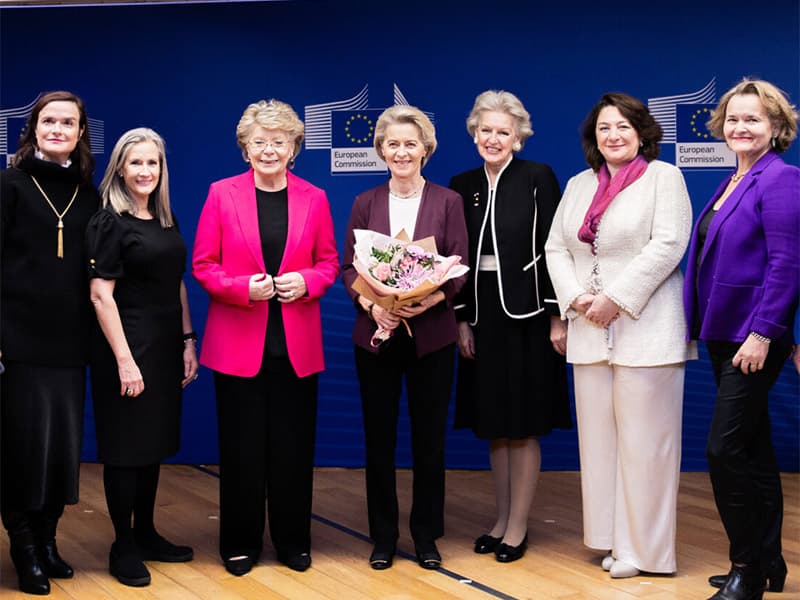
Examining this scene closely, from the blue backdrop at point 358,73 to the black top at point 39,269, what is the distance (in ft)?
7.57

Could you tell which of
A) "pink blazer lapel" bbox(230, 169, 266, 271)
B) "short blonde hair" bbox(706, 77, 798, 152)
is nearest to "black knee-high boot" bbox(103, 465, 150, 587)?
"pink blazer lapel" bbox(230, 169, 266, 271)

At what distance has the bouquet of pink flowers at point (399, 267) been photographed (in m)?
3.89

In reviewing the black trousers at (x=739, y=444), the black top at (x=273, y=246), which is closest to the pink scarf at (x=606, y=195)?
the black trousers at (x=739, y=444)

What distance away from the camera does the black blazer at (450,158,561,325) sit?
421cm

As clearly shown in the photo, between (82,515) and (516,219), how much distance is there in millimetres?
2470

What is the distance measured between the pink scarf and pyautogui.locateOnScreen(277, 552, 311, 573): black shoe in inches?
63.9

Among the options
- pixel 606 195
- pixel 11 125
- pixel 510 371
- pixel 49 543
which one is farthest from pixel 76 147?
pixel 11 125

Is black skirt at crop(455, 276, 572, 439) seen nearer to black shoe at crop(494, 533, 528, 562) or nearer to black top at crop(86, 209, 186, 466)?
black shoe at crop(494, 533, 528, 562)

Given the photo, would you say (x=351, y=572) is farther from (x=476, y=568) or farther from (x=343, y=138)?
(x=343, y=138)

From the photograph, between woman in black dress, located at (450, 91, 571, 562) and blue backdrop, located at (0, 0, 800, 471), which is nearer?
woman in black dress, located at (450, 91, 571, 562)

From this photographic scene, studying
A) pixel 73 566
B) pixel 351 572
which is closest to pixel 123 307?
pixel 73 566

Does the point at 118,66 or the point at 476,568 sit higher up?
the point at 118,66

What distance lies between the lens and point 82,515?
16.4 feet

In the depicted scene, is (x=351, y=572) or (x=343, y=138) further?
(x=343, y=138)
